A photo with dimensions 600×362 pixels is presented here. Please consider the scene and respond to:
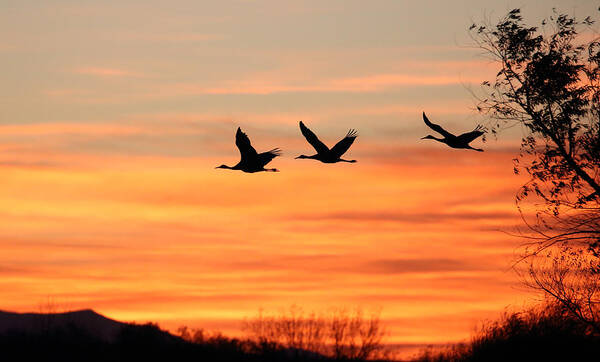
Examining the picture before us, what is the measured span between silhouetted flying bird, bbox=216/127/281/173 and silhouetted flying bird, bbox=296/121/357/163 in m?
1.13

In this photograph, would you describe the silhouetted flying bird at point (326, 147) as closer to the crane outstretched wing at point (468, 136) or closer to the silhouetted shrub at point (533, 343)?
the crane outstretched wing at point (468, 136)

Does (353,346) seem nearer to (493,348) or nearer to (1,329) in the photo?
(493,348)

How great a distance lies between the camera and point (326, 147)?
29.0m

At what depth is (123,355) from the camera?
5700 cm

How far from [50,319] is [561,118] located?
33.2 m

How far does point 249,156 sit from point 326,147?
2313 millimetres

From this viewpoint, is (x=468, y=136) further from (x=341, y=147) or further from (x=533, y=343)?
(x=533, y=343)

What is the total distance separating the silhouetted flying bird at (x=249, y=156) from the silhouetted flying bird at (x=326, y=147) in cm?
113

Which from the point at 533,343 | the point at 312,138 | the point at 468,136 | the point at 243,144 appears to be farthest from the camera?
the point at 533,343

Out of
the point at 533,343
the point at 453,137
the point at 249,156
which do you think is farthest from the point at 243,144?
the point at 533,343

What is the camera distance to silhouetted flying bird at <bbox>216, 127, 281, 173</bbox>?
91.9 ft

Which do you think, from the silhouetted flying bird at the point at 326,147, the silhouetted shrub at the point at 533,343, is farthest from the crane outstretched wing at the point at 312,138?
the silhouetted shrub at the point at 533,343

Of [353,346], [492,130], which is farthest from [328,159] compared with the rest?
[353,346]

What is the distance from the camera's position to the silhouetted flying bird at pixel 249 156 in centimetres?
2802
